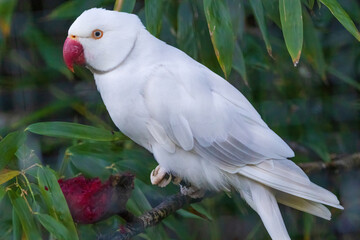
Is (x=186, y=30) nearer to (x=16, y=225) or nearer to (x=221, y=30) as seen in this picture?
(x=221, y=30)

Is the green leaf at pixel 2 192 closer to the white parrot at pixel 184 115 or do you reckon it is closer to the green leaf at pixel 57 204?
the green leaf at pixel 57 204

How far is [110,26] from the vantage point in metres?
0.73

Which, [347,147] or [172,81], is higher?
[172,81]

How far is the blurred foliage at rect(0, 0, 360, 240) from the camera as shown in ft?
2.96

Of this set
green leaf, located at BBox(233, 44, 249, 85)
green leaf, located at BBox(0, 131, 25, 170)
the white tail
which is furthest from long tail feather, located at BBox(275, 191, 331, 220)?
green leaf, located at BBox(0, 131, 25, 170)

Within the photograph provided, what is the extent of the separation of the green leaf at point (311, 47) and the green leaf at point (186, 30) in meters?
0.21

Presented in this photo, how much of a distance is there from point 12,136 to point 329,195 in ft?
1.26

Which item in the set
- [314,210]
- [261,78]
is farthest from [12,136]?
[261,78]

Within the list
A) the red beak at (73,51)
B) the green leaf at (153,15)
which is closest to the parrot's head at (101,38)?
the red beak at (73,51)

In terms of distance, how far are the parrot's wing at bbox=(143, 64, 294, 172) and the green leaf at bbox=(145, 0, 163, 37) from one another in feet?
0.41

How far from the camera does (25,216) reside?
69 centimetres

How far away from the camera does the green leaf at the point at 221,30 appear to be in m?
0.80

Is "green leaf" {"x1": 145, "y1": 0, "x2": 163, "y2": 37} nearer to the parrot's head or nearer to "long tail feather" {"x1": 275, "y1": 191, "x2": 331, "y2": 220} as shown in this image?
the parrot's head

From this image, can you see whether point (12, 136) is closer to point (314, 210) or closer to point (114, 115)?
point (114, 115)
